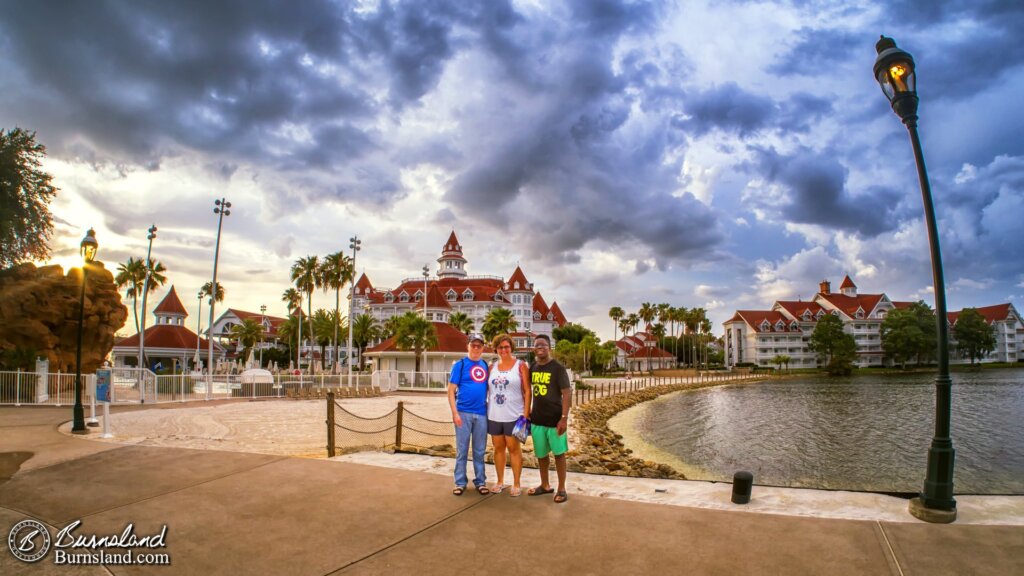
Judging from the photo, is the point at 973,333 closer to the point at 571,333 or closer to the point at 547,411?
the point at 571,333

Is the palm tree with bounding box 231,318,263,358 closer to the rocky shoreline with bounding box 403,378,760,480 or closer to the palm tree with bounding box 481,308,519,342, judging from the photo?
the palm tree with bounding box 481,308,519,342

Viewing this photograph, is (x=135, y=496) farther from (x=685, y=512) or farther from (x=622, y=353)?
(x=622, y=353)

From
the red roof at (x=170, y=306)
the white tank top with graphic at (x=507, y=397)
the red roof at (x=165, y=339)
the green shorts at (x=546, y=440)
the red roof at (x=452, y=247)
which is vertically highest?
the red roof at (x=452, y=247)

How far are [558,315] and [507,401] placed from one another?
99829 mm

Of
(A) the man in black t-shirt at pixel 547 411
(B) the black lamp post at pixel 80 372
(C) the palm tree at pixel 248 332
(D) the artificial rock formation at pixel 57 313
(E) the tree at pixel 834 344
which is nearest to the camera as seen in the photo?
(A) the man in black t-shirt at pixel 547 411

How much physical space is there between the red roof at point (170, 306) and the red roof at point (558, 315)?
65545 millimetres

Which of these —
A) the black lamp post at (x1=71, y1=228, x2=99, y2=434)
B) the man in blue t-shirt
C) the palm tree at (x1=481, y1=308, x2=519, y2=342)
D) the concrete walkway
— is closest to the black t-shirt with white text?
the man in blue t-shirt

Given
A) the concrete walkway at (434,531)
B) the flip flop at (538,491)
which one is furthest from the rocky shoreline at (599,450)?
the concrete walkway at (434,531)

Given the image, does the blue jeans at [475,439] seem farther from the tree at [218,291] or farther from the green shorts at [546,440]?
the tree at [218,291]

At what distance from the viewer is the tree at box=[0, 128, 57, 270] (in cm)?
2377

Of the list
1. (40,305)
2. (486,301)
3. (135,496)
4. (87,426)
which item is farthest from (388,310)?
(135,496)

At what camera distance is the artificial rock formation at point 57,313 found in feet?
76.4

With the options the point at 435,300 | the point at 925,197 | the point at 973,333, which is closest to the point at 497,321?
the point at 435,300

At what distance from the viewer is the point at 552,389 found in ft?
19.5
